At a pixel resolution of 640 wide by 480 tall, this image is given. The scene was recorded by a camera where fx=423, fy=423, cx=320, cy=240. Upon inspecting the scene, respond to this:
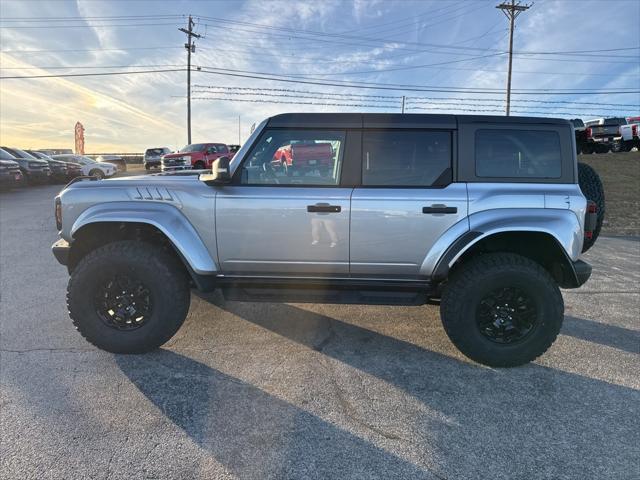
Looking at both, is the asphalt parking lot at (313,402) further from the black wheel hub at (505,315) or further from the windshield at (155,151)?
the windshield at (155,151)

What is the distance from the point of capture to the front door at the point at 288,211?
3.31m

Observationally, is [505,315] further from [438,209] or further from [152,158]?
[152,158]

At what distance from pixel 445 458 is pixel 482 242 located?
176 cm

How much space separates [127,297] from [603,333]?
4293 millimetres

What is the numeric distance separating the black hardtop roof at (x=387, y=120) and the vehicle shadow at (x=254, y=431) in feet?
6.82

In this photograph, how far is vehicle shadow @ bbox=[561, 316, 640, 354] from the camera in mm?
3746

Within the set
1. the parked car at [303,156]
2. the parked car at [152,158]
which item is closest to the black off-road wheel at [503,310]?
the parked car at [303,156]

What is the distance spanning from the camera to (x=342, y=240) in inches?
131

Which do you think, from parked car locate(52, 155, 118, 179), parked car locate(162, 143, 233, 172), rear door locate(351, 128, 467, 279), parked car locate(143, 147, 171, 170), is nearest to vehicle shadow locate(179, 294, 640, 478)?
rear door locate(351, 128, 467, 279)

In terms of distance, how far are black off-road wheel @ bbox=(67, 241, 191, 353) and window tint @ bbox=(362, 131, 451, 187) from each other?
1771 millimetres

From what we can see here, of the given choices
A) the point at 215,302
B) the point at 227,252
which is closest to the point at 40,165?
the point at 215,302

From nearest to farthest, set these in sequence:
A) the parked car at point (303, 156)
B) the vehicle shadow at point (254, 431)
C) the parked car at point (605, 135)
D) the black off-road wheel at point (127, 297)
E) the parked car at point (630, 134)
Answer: the vehicle shadow at point (254, 431), the black off-road wheel at point (127, 297), the parked car at point (303, 156), the parked car at point (630, 134), the parked car at point (605, 135)

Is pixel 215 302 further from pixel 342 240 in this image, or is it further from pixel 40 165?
pixel 40 165

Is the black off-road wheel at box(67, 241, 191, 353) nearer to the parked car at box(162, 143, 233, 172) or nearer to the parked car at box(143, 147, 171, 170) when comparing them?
the parked car at box(162, 143, 233, 172)
